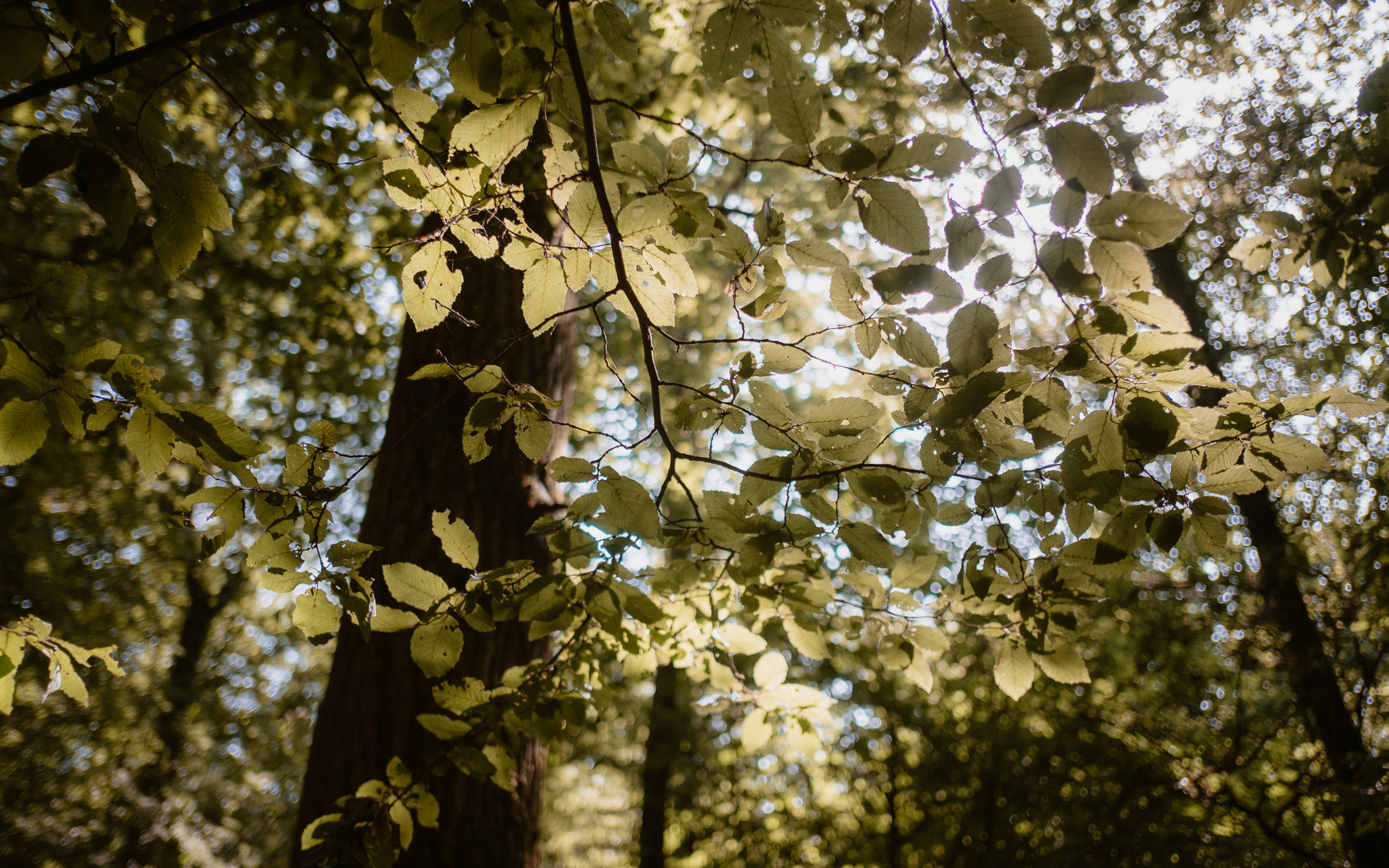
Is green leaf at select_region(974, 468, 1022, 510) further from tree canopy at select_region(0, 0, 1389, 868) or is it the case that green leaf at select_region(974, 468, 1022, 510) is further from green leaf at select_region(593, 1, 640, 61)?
green leaf at select_region(593, 1, 640, 61)

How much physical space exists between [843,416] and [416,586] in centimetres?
95

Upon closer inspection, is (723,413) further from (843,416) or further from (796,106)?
(796,106)

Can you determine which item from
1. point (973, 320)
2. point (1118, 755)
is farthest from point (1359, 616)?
point (973, 320)

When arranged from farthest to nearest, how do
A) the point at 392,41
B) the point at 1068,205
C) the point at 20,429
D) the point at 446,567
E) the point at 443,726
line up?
1. the point at 446,567
2. the point at 443,726
3. the point at 392,41
4. the point at 20,429
5. the point at 1068,205

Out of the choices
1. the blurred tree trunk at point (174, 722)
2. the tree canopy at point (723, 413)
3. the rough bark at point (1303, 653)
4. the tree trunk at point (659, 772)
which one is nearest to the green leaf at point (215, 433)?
the tree canopy at point (723, 413)

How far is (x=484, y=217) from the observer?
1410 millimetres

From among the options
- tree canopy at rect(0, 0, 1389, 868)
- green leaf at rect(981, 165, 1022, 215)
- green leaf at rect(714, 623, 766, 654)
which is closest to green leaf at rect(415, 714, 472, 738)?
tree canopy at rect(0, 0, 1389, 868)

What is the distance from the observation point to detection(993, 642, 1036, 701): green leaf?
1521mm

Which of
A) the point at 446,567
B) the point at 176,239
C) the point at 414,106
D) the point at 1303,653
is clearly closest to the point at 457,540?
the point at 176,239

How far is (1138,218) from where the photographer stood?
1.00 m

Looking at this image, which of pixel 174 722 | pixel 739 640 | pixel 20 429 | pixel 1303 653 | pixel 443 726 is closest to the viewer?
pixel 20 429

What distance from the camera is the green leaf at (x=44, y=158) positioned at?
37.4 inches

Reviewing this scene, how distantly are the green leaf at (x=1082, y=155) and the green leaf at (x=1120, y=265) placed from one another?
0.29 feet

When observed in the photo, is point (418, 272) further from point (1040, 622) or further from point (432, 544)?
point (1040, 622)
